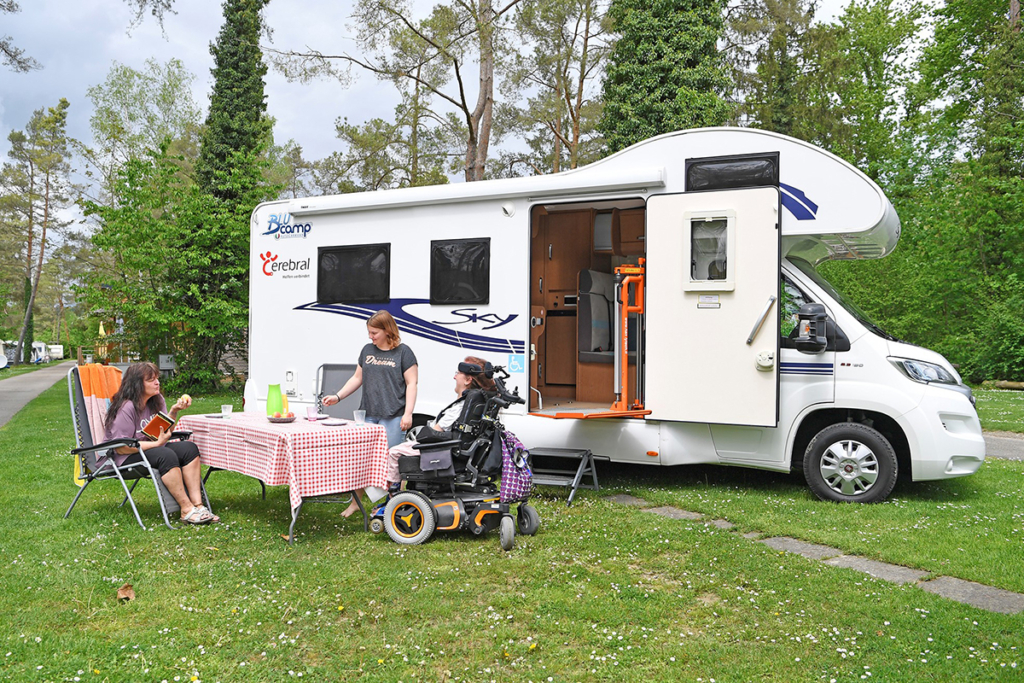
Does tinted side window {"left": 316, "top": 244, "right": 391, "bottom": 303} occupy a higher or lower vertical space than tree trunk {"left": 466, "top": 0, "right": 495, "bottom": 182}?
lower

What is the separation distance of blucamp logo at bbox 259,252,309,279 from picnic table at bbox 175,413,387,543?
2.57 m

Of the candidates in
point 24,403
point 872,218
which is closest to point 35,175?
point 24,403

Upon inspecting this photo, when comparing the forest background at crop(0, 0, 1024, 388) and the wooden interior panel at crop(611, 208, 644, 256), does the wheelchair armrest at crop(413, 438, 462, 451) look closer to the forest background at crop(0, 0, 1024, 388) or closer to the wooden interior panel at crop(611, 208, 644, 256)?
the wooden interior panel at crop(611, 208, 644, 256)

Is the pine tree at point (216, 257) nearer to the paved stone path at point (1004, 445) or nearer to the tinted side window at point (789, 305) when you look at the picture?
the tinted side window at point (789, 305)

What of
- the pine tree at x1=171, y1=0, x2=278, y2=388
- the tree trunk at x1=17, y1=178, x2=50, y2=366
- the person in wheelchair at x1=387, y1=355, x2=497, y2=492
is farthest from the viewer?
the tree trunk at x1=17, y1=178, x2=50, y2=366

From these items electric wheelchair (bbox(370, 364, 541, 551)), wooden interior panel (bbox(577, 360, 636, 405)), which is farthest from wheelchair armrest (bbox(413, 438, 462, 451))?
wooden interior panel (bbox(577, 360, 636, 405))

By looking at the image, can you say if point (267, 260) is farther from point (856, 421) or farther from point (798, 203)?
point (856, 421)

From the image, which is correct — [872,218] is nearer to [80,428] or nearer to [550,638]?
[550,638]

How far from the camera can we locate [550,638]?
3.43 meters

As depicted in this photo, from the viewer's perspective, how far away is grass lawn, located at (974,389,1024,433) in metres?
10.7

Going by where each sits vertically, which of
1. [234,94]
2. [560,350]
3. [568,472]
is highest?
[234,94]

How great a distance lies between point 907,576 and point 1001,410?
32.1ft

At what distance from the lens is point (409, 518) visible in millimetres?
4957

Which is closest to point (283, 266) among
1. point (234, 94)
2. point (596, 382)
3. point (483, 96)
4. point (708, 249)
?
point (596, 382)
